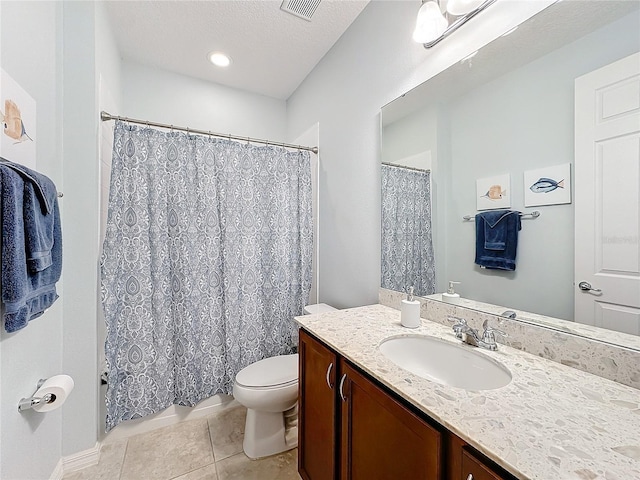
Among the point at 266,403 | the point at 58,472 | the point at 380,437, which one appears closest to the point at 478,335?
the point at 380,437

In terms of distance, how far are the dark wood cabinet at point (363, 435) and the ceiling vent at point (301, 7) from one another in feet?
6.40

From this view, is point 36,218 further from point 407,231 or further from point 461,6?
point 461,6

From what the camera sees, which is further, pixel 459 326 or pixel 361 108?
pixel 361 108

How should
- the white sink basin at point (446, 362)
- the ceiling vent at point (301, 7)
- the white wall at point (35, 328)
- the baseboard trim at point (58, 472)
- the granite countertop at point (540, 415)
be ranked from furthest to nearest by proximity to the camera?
1. the ceiling vent at point (301, 7)
2. the baseboard trim at point (58, 472)
3. the white wall at point (35, 328)
4. the white sink basin at point (446, 362)
5. the granite countertop at point (540, 415)

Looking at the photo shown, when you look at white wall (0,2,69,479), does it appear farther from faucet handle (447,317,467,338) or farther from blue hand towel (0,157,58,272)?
faucet handle (447,317,467,338)

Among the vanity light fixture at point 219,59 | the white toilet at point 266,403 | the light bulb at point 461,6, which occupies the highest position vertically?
the vanity light fixture at point 219,59

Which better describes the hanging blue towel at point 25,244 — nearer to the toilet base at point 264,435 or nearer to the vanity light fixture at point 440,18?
the toilet base at point 264,435

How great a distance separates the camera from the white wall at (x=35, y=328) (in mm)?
985

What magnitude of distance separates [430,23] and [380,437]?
1.62 metres

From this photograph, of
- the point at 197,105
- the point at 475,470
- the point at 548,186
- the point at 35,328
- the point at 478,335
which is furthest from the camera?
the point at 197,105

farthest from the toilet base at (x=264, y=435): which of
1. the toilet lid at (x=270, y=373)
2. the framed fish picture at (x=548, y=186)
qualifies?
the framed fish picture at (x=548, y=186)

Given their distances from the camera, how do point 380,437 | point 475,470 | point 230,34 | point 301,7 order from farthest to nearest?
1. point 230,34
2. point 301,7
3. point 380,437
4. point 475,470

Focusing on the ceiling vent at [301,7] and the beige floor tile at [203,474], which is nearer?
the beige floor tile at [203,474]

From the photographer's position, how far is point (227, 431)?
1.75 metres
